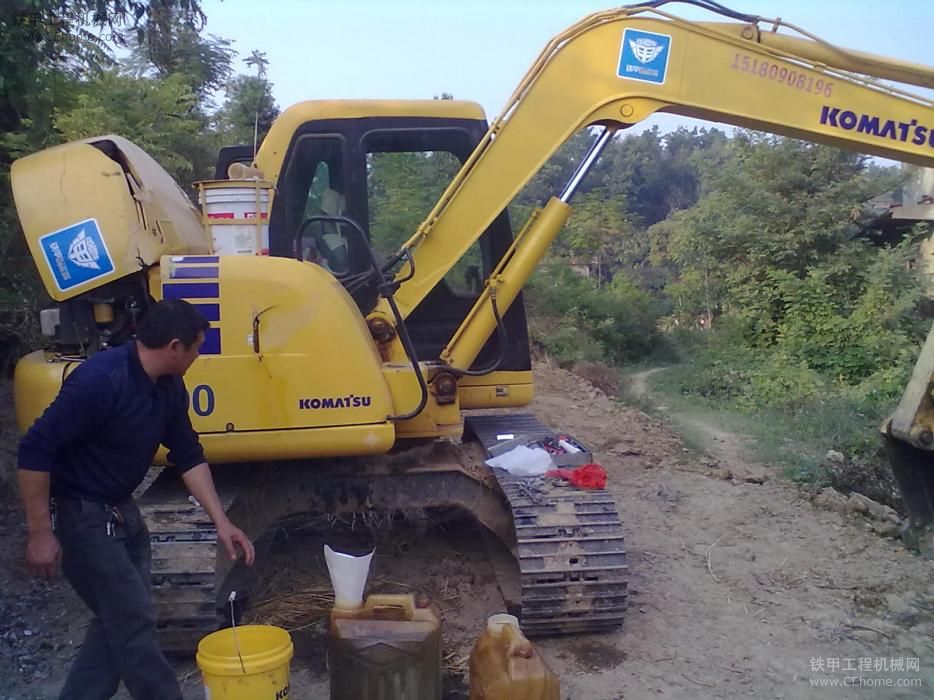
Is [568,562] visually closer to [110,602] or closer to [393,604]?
[393,604]

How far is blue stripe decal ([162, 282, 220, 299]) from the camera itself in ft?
14.9

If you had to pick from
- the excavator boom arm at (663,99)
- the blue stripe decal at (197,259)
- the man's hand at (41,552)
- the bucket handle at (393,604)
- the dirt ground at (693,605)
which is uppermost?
the excavator boom arm at (663,99)

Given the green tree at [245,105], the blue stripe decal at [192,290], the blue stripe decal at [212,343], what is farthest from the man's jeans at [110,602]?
the green tree at [245,105]

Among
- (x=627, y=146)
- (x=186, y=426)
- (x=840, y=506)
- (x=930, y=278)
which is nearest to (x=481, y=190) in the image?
(x=186, y=426)

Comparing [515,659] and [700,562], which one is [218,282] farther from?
[700,562]

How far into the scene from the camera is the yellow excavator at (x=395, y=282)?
455cm

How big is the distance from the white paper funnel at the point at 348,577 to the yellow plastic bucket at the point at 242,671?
441 millimetres

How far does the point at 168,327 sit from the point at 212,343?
133cm

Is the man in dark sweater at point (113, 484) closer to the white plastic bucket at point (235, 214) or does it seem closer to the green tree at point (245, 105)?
the white plastic bucket at point (235, 214)

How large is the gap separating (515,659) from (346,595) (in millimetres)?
772

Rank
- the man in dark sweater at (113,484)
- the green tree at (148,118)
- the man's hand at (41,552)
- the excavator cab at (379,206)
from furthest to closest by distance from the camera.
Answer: the green tree at (148,118) → the excavator cab at (379,206) → the man in dark sweater at (113,484) → the man's hand at (41,552)

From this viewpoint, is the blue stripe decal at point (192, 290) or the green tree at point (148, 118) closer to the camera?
the blue stripe decal at point (192, 290)

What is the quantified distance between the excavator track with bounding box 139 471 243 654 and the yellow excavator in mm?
11

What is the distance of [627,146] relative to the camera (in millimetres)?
57250
